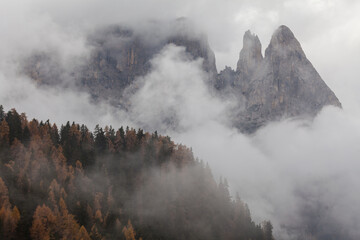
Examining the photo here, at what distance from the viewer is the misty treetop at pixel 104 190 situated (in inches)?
4011

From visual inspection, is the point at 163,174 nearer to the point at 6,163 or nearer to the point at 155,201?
the point at 155,201

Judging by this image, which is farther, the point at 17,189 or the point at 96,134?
the point at 96,134

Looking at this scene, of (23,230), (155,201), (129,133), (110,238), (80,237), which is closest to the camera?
(23,230)

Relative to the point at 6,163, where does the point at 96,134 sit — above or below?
above

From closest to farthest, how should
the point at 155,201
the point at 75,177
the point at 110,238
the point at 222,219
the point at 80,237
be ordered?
the point at 80,237
the point at 110,238
the point at 75,177
the point at 155,201
the point at 222,219

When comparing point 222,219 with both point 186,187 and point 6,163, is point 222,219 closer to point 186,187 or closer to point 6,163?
point 186,187

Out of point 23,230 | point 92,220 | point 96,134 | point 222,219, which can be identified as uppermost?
point 96,134

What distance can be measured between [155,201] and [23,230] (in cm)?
6252

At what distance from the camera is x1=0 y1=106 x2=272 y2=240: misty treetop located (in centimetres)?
10188

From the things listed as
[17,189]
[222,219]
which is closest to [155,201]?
[222,219]

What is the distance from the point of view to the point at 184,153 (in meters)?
183

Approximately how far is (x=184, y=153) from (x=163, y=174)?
23.1 metres

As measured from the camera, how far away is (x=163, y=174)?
536 ft

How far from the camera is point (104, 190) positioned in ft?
443
